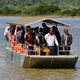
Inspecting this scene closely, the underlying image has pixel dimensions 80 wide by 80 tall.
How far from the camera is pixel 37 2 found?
175 m

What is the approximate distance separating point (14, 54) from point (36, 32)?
144 centimetres

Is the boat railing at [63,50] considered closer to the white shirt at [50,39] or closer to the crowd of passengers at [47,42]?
the crowd of passengers at [47,42]

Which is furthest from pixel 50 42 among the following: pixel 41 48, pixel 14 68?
pixel 14 68

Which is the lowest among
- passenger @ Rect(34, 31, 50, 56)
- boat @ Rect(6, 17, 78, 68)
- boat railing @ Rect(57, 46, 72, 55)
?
boat @ Rect(6, 17, 78, 68)

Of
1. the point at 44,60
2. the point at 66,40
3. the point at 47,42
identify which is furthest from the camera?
the point at 66,40

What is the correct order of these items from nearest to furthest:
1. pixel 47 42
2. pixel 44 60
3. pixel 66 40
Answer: pixel 44 60
pixel 47 42
pixel 66 40

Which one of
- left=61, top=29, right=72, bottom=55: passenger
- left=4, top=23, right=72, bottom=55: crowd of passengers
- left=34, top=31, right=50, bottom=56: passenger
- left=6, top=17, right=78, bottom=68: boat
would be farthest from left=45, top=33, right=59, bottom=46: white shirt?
left=6, top=17, right=78, bottom=68: boat

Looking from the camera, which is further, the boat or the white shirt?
the white shirt

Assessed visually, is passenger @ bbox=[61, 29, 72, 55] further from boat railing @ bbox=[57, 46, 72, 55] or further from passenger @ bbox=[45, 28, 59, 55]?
passenger @ bbox=[45, 28, 59, 55]

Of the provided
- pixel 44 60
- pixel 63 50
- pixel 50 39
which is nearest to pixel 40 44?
pixel 50 39

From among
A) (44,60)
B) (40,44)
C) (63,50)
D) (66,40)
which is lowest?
(44,60)

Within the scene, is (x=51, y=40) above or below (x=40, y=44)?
above

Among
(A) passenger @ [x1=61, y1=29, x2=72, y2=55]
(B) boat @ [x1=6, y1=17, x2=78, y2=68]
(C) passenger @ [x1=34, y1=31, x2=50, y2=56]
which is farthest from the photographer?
(A) passenger @ [x1=61, y1=29, x2=72, y2=55]

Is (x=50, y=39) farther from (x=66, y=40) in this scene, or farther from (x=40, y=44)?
(x=66, y=40)
